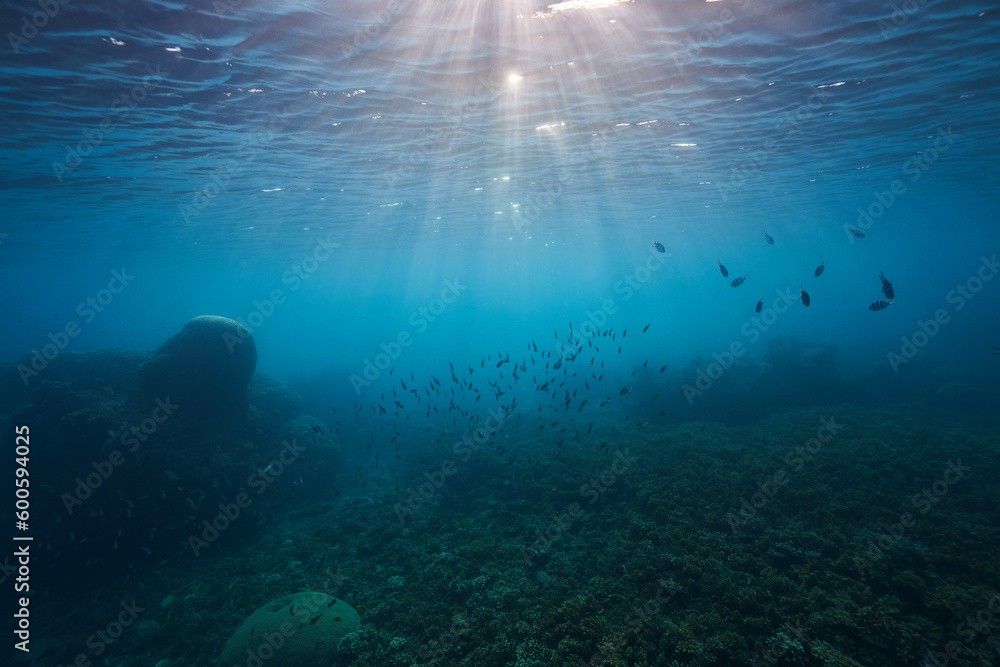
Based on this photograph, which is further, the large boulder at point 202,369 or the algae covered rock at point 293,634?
the large boulder at point 202,369

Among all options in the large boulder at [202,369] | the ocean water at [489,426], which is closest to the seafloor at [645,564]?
the ocean water at [489,426]

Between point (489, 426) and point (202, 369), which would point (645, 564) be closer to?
point (489, 426)

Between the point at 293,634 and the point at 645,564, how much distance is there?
721 cm

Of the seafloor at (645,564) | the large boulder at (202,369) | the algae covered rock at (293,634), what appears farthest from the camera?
the large boulder at (202,369)

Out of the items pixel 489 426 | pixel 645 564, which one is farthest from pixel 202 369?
pixel 645 564

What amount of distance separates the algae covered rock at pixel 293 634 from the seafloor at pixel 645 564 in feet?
1.42

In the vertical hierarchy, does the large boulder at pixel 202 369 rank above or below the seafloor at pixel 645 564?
above

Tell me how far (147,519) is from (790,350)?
106ft

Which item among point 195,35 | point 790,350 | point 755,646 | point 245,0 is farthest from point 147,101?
point 790,350

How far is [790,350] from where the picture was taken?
2411cm

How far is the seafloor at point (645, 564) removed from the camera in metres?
6.20

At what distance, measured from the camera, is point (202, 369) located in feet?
49.6

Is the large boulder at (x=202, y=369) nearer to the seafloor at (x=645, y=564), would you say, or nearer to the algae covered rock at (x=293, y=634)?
the seafloor at (x=645, y=564)

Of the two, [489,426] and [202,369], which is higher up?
[202,369]
